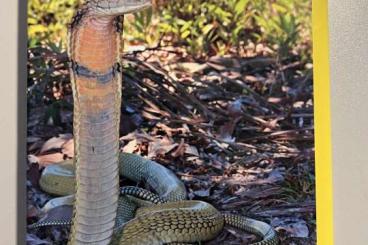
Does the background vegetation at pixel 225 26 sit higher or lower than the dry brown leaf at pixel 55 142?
higher

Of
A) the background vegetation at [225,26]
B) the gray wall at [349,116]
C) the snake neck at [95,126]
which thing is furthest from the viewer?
the background vegetation at [225,26]

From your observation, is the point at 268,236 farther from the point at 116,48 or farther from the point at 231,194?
the point at 116,48

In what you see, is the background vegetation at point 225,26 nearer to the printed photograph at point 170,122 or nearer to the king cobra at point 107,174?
the printed photograph at point 170,122

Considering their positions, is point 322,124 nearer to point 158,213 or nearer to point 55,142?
point 158,213

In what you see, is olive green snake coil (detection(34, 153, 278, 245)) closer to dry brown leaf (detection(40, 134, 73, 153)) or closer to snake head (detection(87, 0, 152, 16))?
dry brown leaf (detection(40, 134, 73, 153))

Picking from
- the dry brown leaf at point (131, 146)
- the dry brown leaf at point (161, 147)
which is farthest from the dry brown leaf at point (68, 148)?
the dry brown leaf at point (161, 147)

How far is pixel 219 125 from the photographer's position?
3.54 metres

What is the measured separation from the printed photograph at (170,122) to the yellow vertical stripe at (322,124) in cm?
4

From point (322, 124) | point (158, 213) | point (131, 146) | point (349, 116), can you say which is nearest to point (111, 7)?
point (131, 146)

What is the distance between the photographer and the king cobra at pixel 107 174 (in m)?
3.35

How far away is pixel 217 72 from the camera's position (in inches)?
141

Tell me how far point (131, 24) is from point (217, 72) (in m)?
0.60

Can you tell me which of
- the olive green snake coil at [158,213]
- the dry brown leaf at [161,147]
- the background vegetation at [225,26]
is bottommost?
the olive green snake coil at [158,213]

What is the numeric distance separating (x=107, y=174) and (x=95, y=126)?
29 centimetres
